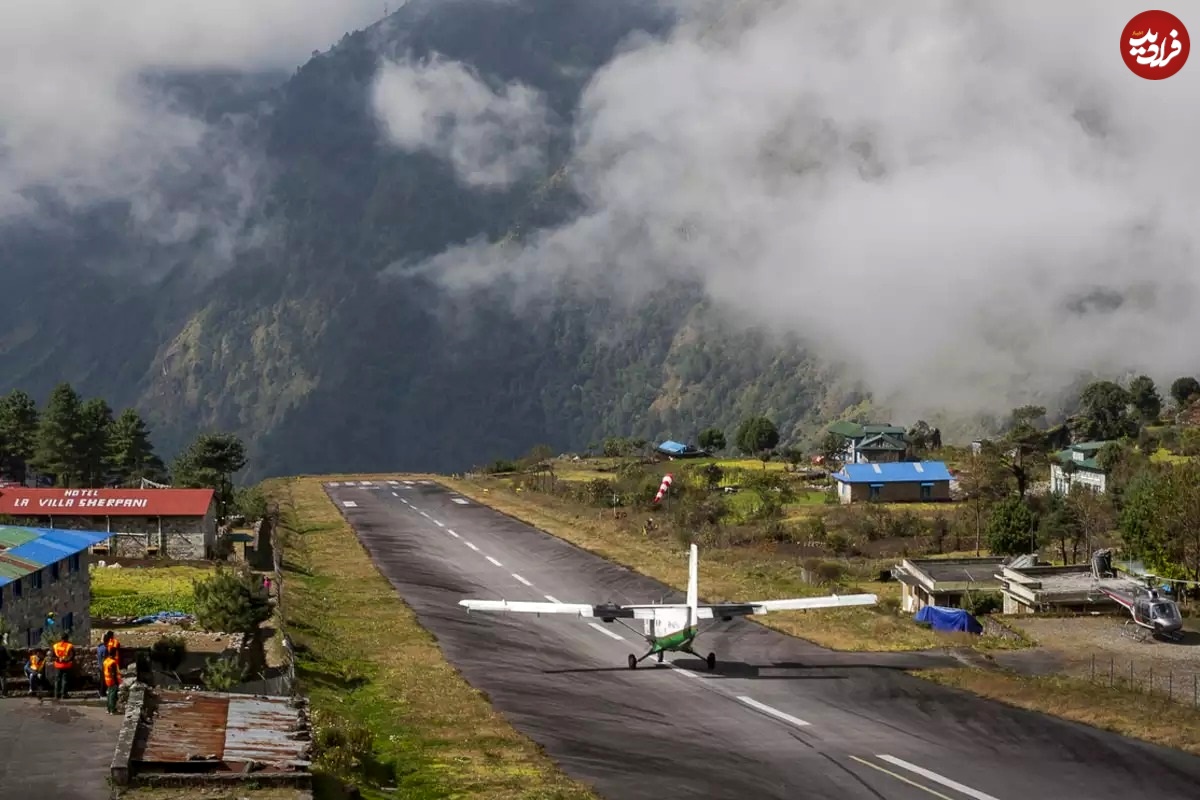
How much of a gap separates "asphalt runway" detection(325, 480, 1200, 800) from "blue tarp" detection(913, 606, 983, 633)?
9070 mm

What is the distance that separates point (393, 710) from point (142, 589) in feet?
107

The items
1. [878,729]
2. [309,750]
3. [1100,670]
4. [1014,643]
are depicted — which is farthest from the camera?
[1014,643]

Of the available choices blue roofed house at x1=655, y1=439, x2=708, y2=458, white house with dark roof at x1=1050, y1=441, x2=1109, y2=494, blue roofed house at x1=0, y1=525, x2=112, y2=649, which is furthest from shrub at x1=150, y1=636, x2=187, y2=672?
blue roofed house at x1=655, y1=439, x2=708, y2=458

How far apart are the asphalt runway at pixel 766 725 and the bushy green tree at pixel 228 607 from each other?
28.6 ft

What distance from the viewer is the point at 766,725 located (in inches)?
1384

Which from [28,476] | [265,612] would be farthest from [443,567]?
[28,476]

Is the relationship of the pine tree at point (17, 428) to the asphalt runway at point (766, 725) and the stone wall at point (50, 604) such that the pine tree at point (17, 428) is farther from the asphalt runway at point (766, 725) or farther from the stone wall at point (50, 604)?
the asphalt runway at point (766, 725)

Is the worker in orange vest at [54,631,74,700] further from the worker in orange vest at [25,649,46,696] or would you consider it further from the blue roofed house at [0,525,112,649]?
the blue roofed house at [0,525,112,649]

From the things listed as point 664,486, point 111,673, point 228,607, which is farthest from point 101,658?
point 664,486

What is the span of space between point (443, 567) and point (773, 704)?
39583 mm

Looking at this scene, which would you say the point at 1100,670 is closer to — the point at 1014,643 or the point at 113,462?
the point at 1014,643

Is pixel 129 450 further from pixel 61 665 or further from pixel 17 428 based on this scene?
pixel 61 665

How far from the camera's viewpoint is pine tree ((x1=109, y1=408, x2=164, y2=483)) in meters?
122

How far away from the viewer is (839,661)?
4531 cm
